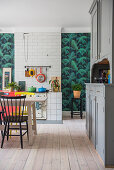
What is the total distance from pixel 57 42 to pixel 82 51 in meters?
0.84

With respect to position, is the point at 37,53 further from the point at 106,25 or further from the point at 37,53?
the point at 106,25

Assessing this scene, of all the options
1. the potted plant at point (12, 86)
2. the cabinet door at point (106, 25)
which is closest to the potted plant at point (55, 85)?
the potted plant at point (12, 86)

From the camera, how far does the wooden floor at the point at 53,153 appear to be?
2.72 metres

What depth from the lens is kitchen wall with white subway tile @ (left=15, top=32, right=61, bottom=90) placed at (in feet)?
20.6

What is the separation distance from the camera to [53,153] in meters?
3.23

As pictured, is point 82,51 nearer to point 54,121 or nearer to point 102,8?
point 54,121

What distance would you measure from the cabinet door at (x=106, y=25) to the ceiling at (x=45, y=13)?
3.98 feet

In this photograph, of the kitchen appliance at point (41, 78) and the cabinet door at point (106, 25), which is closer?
the cabinet door at point (106, 25)

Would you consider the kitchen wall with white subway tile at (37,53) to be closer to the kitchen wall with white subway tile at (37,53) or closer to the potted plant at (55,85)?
the kitchen wall with white subway tile at (37,53)

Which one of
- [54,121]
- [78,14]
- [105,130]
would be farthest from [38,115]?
[105,130]

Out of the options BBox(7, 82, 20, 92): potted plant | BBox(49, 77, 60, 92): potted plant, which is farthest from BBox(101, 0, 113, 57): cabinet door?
BBox(7, 82, 20, 92): potted plant

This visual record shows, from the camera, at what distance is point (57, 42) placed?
6.29 m

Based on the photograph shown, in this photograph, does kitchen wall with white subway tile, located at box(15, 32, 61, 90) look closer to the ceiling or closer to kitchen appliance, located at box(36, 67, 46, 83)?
kitchen appliance, located at box(36, 67, 46, 83)

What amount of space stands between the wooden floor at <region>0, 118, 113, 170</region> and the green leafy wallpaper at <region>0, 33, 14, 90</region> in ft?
9.16
